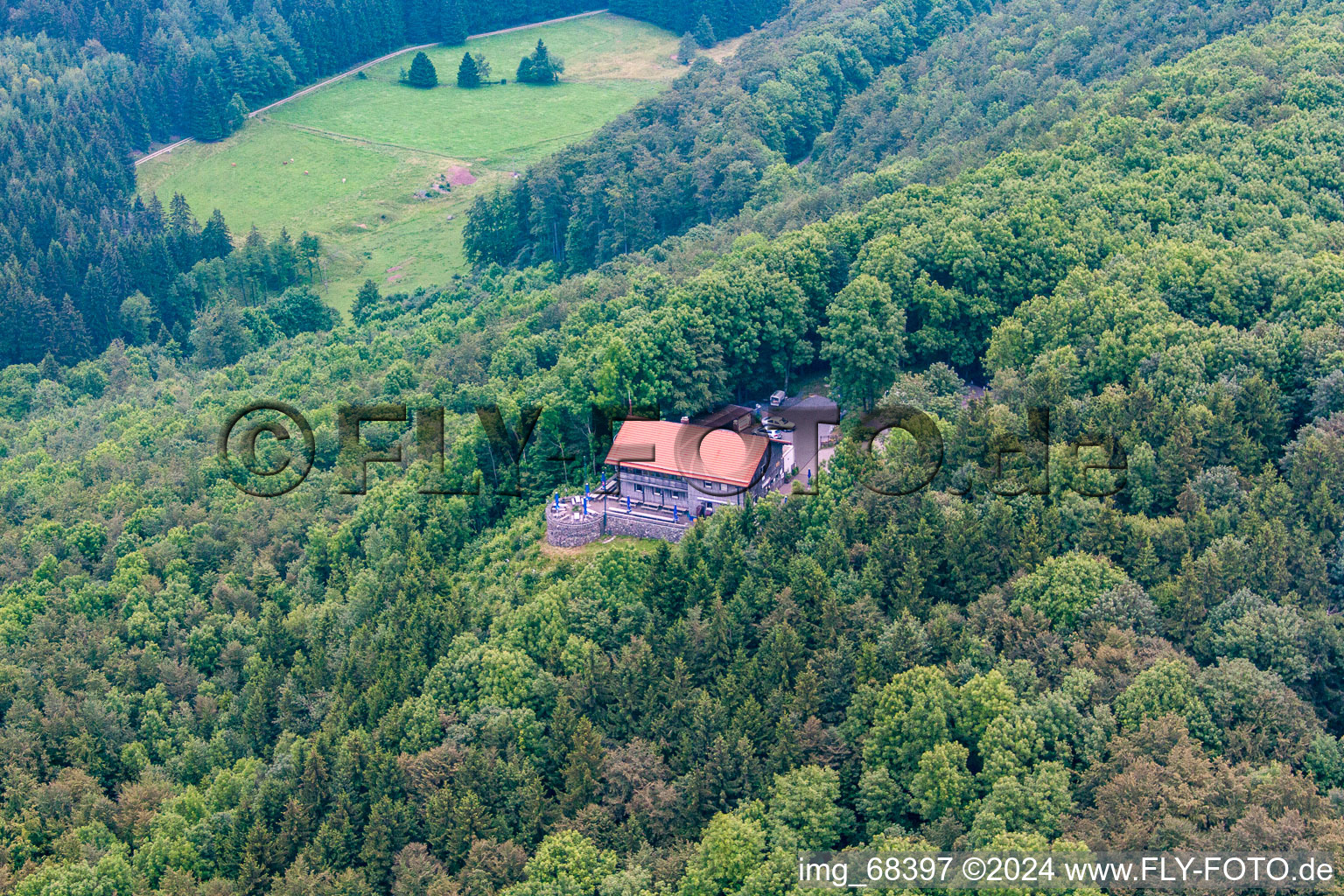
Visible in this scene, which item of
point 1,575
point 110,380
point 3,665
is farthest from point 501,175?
point 3,665

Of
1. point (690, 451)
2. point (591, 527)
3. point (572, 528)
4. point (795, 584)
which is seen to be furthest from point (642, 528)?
point (795, 584)

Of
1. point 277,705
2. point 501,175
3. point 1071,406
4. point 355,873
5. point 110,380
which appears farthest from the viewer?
point 501,175

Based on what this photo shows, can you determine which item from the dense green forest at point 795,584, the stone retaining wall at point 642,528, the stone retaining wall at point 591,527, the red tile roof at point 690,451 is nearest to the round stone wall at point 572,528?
the stone retaining wall at point 591,527

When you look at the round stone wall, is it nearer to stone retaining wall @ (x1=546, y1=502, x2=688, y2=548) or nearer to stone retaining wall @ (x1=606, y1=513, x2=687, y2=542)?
stone retaining wall @ (x1=546, y1=502, x2=688, y2=548)

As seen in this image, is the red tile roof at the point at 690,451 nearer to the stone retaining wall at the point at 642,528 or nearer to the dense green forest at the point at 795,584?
the stone retaining wall at the point at 642,528

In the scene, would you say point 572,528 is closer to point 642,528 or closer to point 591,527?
point 591,527

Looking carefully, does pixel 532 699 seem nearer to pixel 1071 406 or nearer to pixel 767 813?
pixel 767 813
